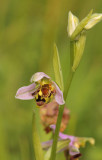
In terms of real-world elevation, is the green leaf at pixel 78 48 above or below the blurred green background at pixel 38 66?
above

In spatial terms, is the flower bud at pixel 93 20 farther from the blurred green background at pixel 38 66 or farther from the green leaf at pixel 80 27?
the blurred green background at pixel 38 66

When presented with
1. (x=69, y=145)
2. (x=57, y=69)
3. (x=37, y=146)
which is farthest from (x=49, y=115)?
(x=57, y=69)

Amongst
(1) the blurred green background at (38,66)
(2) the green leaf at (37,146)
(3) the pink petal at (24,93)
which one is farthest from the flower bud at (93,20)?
(1) the blurred green background at (38,66)

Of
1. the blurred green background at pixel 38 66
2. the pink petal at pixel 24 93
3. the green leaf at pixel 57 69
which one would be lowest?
the blurred green background at pixel 38 66

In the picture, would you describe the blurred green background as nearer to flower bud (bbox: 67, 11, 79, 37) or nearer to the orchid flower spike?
the orchid flower spike

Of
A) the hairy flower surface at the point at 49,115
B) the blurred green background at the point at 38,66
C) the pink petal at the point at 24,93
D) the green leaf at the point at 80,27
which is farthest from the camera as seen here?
the blurred green background at the point at 38,66

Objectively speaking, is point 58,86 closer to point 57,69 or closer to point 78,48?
point 57,69

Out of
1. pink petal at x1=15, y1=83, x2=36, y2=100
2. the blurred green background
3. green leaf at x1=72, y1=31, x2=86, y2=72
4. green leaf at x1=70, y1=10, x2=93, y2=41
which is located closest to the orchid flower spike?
pink petal at x1=15, y1=83, x2=36, y2=100
